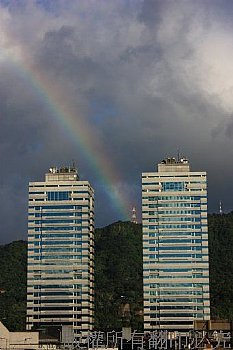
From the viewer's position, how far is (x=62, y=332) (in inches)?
5517

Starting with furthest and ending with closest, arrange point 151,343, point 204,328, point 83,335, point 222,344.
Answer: point 83,335
point 204,328
point 222,344
point 151,343

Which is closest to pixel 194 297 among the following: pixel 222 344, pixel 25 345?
pixel 222 344

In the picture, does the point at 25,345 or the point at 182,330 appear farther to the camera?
the point at 182,330

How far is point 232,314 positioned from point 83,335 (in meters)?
41.4

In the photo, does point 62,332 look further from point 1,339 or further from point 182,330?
point 182,330

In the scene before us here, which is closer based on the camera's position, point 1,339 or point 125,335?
point 1,339

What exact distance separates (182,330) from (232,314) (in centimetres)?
1495

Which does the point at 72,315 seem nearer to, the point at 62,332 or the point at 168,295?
the point at 168,295

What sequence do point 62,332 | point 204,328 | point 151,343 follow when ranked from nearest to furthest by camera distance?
point 151,343 < point 62,332 < point 204,328

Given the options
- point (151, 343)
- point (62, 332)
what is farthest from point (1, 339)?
point (62, 332)

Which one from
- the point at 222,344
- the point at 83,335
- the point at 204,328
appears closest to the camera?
the point at 222,344

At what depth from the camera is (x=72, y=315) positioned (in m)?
199

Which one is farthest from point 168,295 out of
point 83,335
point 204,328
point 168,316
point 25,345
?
point 25,345

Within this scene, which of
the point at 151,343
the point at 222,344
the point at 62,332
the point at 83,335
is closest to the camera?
the point at 151,343
